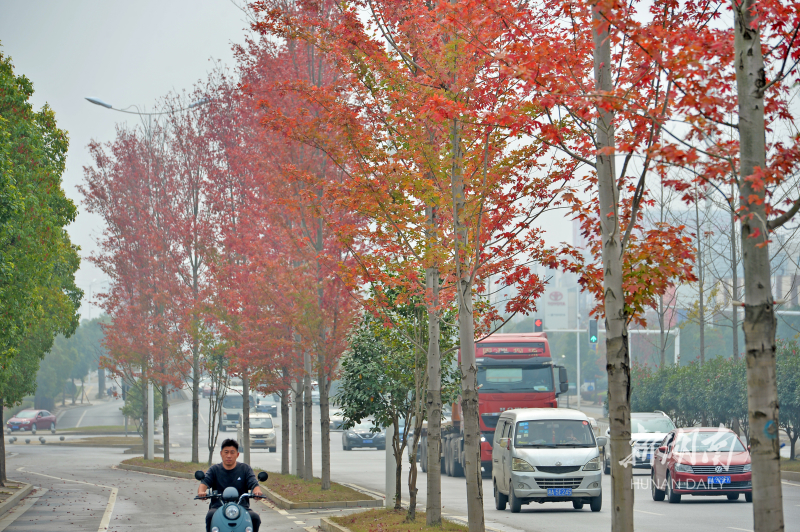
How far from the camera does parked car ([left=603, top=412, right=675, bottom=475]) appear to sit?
26.9 m

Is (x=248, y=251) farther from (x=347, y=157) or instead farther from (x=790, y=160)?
(x=790, y=160)

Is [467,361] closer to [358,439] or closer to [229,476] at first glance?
[229,476]

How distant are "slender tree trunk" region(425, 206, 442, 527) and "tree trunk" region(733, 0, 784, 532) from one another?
6.93m

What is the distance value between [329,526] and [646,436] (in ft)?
49.2

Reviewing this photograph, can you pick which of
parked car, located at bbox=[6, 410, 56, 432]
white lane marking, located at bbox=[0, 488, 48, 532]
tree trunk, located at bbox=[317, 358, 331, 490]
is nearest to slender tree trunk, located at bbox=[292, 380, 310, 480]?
tree trunk, located at bbox=[317, 358, 331, 490]

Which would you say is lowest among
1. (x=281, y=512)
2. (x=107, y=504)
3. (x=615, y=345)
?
(x=107, y=504)

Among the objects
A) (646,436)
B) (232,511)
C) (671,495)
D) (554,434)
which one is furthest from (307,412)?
(232,511)

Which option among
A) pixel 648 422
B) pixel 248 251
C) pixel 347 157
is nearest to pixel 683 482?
pixel 648 422

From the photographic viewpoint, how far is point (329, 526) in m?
15.0

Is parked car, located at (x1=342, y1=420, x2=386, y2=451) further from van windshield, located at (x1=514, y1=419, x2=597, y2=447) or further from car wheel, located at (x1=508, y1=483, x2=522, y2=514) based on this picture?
car wheel, located at (x1=508, y1=483, x2=522, y2=514)

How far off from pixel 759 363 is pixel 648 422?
76.8ft

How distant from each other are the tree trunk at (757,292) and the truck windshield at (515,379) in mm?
21519

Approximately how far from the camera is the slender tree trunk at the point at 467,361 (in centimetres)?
1089

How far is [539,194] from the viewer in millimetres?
11898
